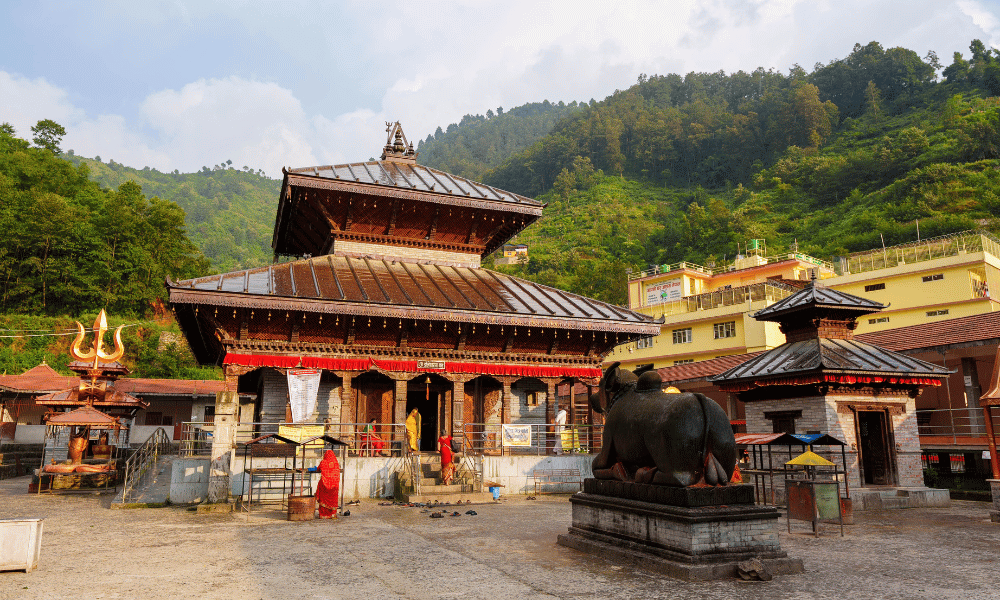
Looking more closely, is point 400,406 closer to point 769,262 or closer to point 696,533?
point 696,533

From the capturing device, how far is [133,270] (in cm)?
5844

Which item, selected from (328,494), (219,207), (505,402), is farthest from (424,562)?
(219,207)

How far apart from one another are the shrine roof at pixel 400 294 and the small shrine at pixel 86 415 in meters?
7.42

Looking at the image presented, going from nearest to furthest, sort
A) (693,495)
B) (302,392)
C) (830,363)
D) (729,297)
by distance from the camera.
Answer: (693,495)
(830,363)
(302,392)
(729,297)

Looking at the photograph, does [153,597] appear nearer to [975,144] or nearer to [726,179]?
[975,144]

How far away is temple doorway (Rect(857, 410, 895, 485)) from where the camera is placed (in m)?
18.5

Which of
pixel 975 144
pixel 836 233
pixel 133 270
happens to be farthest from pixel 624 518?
pixel 975 144

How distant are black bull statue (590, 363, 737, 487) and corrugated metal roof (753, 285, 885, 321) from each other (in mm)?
11376

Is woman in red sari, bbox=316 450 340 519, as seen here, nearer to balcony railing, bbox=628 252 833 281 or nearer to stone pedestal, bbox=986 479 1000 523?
stone pedestal, bbox=986 479 1000 523

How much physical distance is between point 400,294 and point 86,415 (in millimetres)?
11628

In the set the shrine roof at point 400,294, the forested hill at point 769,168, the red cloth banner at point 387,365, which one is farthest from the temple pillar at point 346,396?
the forested hill at point 769,168

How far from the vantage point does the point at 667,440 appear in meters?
9.08

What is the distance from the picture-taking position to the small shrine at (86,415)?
70.3 feet

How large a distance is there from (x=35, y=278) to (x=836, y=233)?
80.5 metres
